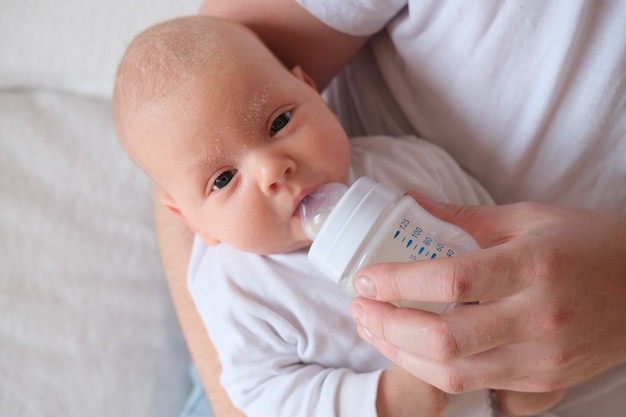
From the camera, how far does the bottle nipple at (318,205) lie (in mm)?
805

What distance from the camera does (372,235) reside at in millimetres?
707

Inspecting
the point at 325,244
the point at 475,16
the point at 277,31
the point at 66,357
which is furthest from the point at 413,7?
the point at 66,357

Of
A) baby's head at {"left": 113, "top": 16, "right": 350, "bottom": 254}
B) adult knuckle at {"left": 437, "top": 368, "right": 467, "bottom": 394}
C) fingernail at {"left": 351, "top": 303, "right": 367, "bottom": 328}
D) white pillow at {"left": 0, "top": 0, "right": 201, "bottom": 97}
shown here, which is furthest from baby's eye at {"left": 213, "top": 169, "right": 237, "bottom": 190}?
white pillow at {"left": 0, "top": 0, "right": 201, "bottom": 97}

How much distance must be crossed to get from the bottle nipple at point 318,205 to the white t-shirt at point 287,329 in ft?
0.43

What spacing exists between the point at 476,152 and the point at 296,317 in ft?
1.31

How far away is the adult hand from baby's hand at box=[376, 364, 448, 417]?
113 millimetres

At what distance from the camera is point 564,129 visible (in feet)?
2.92

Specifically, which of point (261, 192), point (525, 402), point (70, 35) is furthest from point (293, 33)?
point (70, 35)

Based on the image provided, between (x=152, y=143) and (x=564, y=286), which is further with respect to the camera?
(x=152, y=143)

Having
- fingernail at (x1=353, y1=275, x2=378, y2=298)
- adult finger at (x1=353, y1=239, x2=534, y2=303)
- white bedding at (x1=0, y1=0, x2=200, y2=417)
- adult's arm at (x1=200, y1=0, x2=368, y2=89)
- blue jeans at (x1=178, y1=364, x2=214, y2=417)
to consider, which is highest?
adult's arm at (x1=200, y1=0, x2=368, y2=89)

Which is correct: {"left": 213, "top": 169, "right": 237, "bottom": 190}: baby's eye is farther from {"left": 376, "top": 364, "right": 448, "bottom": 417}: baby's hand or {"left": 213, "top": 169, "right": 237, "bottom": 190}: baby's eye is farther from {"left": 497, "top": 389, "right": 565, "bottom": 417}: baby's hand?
{"left": 497, "top": 389, "right": 565, "bottom": 417}: baby's hand

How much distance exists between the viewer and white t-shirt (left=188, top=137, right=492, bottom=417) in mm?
894

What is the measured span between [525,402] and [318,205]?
0.43 metres

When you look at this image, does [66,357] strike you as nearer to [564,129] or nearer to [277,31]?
[277,31]
